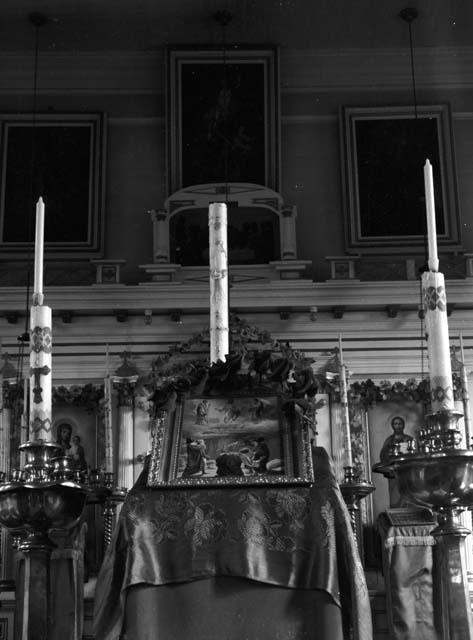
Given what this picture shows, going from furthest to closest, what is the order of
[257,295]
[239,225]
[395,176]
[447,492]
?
[395,176], [239,225], [257,295], [447,492]

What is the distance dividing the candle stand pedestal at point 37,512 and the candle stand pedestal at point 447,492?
1.38 metres

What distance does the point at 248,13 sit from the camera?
10.9 metres

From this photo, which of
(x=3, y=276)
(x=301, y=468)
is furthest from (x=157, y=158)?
(x=301, y=468)

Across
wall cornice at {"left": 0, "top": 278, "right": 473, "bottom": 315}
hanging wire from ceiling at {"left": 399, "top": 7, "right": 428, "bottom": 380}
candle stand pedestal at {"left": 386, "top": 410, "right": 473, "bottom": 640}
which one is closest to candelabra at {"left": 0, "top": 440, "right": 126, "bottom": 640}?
candle stand pedestal at {"left": 386, "top": 410, "right": 473, "bottom": 640}

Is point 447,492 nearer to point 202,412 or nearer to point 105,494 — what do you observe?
point 202,412

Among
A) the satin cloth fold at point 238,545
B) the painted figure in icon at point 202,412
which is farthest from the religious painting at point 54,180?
the satin cloth fold at point 238,545

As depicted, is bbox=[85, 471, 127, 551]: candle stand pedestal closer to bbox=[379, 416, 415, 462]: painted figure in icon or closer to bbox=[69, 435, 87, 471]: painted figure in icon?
bbox=[69, 435, 87, 471]: painted figure in icon

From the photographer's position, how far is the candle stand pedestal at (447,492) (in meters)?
3.86

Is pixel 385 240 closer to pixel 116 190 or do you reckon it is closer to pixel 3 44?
pixel 116 190

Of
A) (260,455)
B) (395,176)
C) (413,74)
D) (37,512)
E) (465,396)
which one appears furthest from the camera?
(413,74)

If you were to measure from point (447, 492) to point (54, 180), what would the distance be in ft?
25.5

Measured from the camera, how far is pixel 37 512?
4352 mm

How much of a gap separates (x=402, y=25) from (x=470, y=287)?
3039 mm

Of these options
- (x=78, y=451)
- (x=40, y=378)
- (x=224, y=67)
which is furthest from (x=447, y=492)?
(x=224, y=67)
